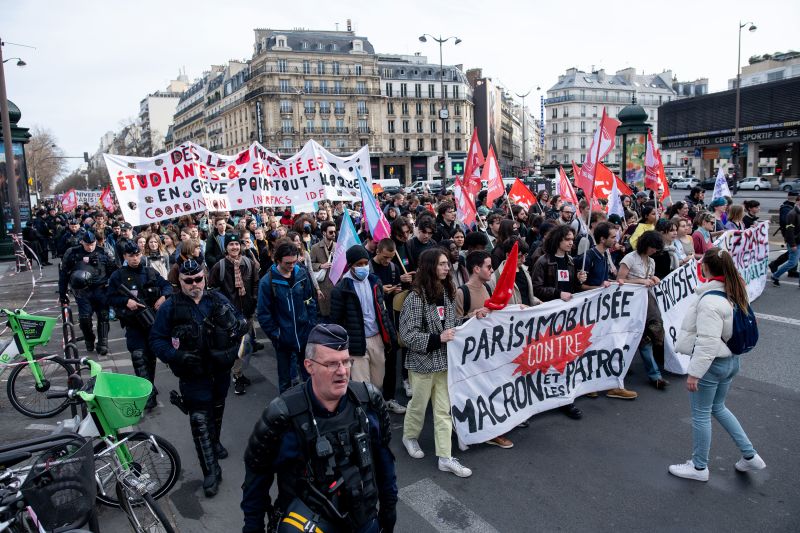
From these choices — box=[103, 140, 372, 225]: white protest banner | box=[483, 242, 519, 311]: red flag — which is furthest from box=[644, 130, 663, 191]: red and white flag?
box=[483, 242, 519, 311]: red flag

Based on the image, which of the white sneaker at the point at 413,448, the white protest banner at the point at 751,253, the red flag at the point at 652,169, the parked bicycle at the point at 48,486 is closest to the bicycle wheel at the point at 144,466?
the parked bicycle at the point at 48,486

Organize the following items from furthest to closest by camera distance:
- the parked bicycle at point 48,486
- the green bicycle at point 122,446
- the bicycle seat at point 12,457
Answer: the green bicycle at point 122,446
the bicycle seat at point 12,457
the parked bicycle at point 48,486

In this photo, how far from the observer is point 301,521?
241cm

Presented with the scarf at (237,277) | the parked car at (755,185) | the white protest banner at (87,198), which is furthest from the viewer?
the parked car at (755,185)

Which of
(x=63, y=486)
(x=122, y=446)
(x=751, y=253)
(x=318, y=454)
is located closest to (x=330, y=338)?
(x=318, y=454)

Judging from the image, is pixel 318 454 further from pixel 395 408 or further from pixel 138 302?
pixel 138 302

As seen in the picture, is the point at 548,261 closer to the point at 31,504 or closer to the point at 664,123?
the point at 31,504

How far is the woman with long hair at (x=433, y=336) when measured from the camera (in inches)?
185

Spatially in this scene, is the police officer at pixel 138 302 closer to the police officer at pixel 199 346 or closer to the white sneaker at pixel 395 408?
the police officer at pixel 199 346

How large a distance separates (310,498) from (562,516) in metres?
2.26

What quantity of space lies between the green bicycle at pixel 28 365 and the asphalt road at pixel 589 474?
0.62ft

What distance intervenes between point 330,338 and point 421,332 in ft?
7.25

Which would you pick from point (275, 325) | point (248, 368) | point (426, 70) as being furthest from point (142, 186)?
point (426, 70)

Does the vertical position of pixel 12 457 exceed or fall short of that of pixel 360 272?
it falls short
